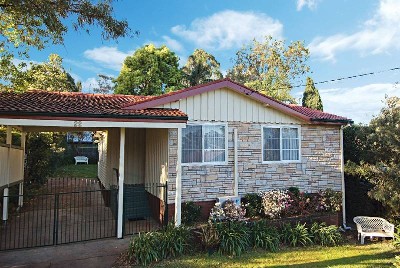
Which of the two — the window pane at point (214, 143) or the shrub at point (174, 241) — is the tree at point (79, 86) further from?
the shrub at point (174, 241)

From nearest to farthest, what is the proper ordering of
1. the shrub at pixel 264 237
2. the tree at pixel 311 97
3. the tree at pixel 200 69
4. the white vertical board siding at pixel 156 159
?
the shrub at pixel 264 237 < the white vertical board siding at pixel 156 159 < the tree at pixel 311 97 < the tree at pixel 200 69

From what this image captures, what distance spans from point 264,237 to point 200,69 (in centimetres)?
2617

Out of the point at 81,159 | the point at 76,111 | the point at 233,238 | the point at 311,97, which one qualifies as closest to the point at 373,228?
the point at 233,238

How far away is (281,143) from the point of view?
10742 mm

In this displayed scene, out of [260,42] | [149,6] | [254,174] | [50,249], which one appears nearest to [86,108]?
[50,249]

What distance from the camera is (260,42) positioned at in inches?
1244

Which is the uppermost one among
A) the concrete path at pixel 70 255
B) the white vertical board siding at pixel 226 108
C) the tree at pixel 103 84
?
the tree at pixel 103 84

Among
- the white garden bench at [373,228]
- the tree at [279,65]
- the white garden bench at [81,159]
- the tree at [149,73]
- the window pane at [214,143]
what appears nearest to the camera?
the white garden bench at [373,228]

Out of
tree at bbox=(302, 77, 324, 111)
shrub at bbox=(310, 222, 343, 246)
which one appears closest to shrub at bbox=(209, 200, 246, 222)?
shrub at bbox=(310, 222, 343, 246)

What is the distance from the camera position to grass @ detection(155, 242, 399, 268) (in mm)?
6840

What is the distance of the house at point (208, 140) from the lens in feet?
26.6

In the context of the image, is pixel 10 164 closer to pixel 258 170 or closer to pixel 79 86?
pixel 258 170

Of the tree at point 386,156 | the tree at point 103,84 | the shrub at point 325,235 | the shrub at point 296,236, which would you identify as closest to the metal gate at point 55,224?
the shrub at point 296,236

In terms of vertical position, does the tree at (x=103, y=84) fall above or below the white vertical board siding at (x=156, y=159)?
above
